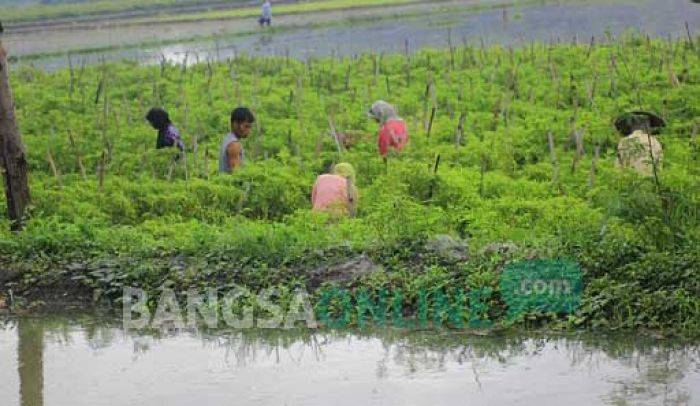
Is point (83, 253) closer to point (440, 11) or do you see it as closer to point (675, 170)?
point (675, 170)

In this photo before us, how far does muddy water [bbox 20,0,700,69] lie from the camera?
2906cm

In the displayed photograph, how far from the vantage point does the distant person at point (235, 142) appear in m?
12.0

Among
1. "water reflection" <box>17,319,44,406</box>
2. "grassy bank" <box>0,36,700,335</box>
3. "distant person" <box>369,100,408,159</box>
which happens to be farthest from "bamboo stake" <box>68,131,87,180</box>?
"water reflection" <box>17,319,44,406</box>

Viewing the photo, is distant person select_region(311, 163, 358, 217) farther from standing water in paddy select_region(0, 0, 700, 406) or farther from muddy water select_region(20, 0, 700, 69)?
muddy water select_region(20, 0, 700, 69)

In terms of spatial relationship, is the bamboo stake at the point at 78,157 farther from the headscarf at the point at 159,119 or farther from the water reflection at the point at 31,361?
the water reflection at the point at 31,361

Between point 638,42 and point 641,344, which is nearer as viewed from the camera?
point 641,344

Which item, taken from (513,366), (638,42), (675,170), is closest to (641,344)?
(513,366)

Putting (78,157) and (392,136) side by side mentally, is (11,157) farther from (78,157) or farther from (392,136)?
(392,136)

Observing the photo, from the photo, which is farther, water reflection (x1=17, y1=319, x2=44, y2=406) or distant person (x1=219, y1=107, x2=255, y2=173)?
distant person (x1=219, y1=107, x2=255, y2=173)

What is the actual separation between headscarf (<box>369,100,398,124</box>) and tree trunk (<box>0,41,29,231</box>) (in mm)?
4273

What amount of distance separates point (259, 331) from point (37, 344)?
1.45 metres

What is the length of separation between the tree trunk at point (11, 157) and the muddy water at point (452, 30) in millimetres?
16234

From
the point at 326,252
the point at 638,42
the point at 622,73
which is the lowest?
the point at 326,252

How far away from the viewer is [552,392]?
698 centimetres
